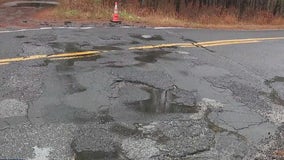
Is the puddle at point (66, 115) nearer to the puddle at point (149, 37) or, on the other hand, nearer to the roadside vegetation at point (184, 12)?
the puddle at point (149, 37)

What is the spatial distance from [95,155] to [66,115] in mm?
1327

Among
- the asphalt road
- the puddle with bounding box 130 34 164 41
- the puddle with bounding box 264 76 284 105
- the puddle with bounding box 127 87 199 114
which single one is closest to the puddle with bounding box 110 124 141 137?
the asphalt road

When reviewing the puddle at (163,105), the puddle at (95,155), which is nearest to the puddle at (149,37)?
the puddle at (163,105)

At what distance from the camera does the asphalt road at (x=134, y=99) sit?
216 inches

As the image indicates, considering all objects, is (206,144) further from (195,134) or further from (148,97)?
(148,97)

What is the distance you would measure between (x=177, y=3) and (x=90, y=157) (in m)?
18.2

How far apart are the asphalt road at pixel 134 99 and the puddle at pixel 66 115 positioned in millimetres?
16

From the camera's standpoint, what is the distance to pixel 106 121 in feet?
20.2

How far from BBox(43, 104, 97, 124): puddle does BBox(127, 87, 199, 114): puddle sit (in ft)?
2.87

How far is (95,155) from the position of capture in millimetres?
5133

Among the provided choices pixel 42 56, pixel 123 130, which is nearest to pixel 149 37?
pixel 42 56

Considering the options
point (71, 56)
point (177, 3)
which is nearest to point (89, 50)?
point (71, 56)

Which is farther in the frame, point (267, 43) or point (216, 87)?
point (267, 43)

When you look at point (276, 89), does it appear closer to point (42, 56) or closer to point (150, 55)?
point (150, 55)
